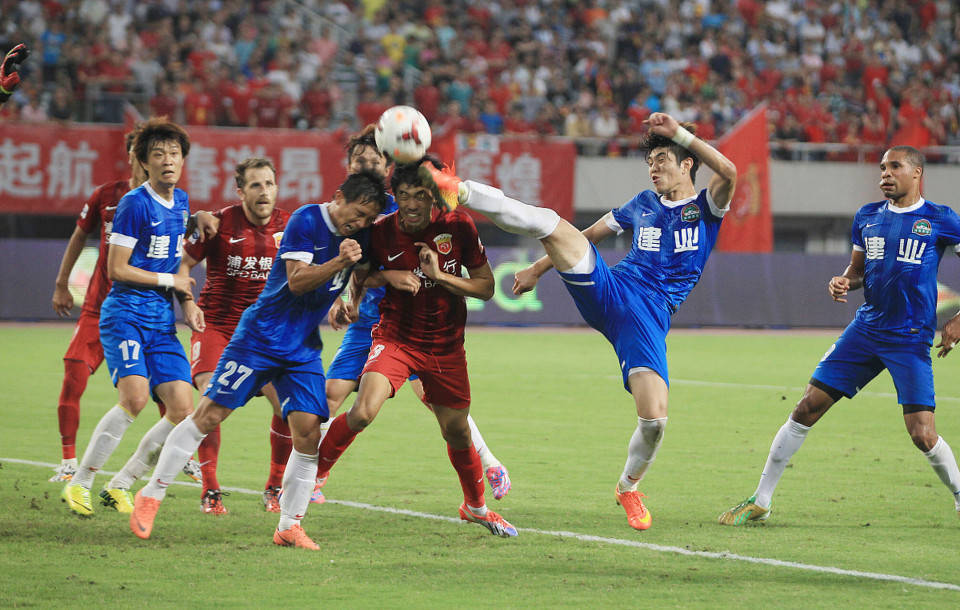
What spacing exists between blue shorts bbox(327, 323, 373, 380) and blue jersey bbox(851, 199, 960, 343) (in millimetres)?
3026

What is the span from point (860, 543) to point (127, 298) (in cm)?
444

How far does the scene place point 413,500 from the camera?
7.47 m

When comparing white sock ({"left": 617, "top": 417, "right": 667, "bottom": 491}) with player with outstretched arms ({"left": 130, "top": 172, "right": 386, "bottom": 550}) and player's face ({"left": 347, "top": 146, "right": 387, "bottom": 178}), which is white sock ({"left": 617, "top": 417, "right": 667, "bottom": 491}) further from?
player's face ({"left": 347, "top": 146, "right": 387, "bottom": 178})

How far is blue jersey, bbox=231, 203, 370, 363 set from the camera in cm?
598

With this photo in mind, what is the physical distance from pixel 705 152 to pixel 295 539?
9.91ft

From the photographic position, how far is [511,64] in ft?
89.2

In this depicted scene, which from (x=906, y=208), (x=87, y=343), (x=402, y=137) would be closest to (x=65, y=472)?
(x=87, y=343)

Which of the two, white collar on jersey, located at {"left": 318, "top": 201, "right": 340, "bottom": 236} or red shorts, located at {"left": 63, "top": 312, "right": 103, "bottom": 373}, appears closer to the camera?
white collar on jersey, located at {"left": 318, "top": 201, "right": 340, "bottom": 236}

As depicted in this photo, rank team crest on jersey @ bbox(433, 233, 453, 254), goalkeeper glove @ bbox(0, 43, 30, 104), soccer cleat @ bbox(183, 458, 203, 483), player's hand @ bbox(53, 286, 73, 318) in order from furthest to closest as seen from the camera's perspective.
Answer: soccer cleat @ bbox(183, 458, 203, 483), player's hand @ bbox(53, 286, 73, 318), goalkeeper glove @ bbox(0, 43, 30, 104), team crest on jersey @ bbox(433, 233, 453, 254)

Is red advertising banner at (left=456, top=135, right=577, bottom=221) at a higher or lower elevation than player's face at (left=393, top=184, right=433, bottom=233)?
higher

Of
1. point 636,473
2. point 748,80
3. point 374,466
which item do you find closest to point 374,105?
point 748,80

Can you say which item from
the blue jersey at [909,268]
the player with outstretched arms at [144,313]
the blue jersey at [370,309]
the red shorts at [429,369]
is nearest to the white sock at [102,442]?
the player with outstretched arms at [144,313]

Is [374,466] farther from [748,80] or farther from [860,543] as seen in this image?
[748,80]

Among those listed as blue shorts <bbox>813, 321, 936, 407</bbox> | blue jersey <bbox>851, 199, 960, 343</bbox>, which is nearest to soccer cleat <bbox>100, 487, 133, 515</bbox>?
blue shorts <bbox>813, 321, 936, 407</bbox>
